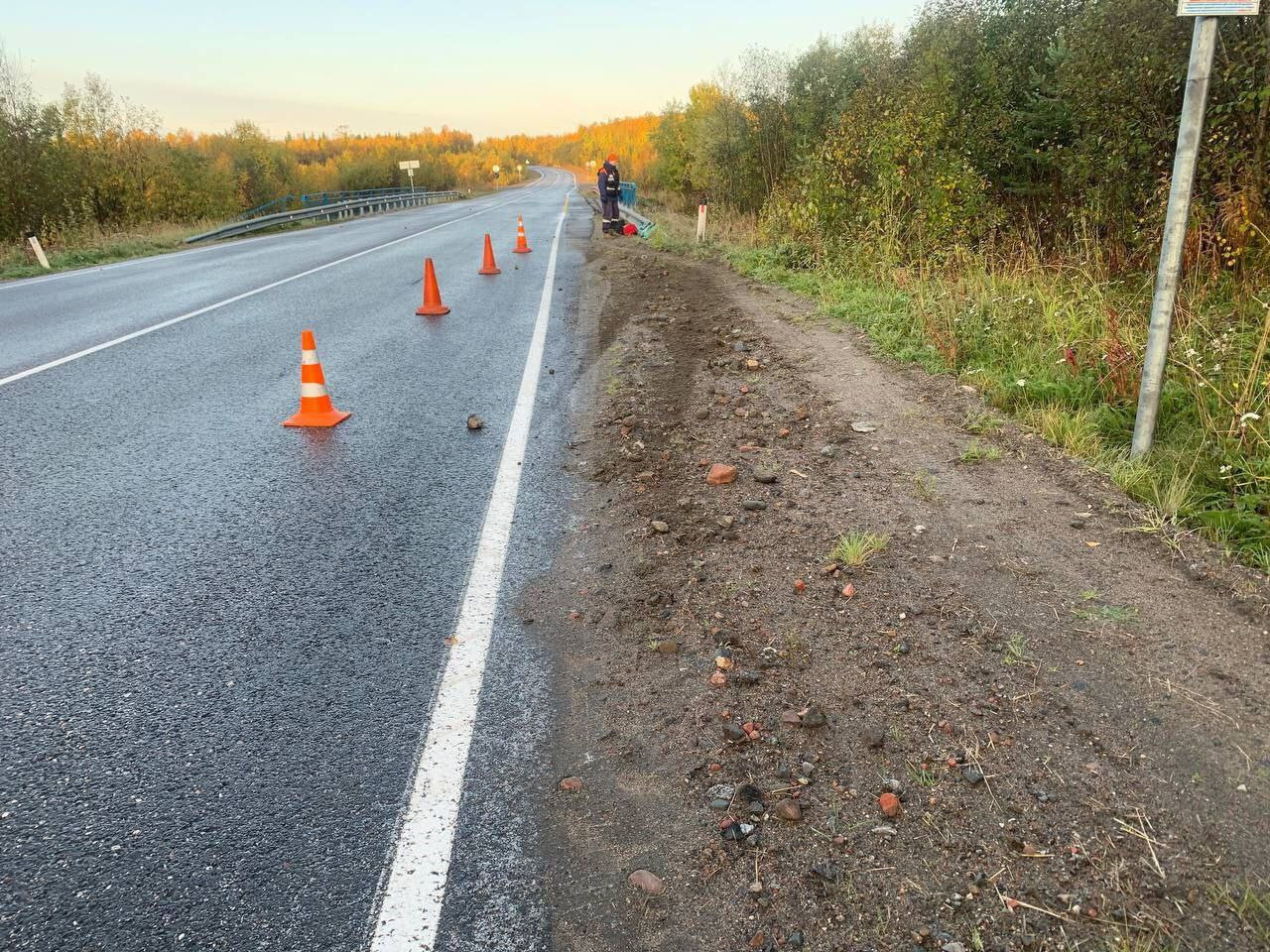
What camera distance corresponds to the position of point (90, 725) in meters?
2.74

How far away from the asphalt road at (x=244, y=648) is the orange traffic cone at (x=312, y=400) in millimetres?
181

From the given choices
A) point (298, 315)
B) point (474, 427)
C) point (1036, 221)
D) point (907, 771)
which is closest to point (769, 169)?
point (1036, 221)

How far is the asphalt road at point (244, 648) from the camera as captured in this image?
2.12 m

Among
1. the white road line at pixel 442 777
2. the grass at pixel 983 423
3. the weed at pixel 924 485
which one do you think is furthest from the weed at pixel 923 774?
the grass at pixel 983 423

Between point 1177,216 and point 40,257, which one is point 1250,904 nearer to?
point 1177,216

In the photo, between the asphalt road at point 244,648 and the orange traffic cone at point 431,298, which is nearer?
the asphalt road at point 244,648

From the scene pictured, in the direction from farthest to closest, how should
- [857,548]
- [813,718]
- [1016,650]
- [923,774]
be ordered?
[857,548]
[1016,650]
[813,718]
[923,774]

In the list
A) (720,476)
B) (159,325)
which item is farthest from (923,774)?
(159,325)

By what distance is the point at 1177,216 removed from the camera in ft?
12.9

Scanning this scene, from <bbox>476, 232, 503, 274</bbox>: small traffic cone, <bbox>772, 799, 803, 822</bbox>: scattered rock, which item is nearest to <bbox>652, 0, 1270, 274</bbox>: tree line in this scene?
<bbox>476, 232, 503, 274</bbox>: small traffic cone

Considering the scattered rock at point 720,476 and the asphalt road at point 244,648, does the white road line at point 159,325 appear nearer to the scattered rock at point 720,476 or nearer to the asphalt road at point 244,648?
the asphalt road at point 244,648

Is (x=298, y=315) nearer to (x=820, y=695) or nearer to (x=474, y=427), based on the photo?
(x=474, y=427)

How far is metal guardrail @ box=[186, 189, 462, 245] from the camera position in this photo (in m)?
25.9

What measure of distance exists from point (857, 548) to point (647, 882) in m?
2.02
